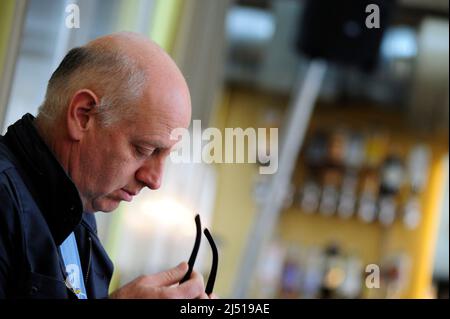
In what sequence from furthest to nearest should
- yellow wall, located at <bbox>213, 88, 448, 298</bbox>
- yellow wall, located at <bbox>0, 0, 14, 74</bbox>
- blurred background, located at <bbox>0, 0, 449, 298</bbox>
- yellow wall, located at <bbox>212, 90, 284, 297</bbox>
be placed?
yellow wall, located at <bbox>212, 90, 284, 297</bbox> < yellow wall, located at <bbox>213, 88, 448, 298</bbox> < blurred background, located at <bbox>0, 0, 449, 298</bbox> < yellow wall, located at <bbox>0, 0, 14, 74</bbox>

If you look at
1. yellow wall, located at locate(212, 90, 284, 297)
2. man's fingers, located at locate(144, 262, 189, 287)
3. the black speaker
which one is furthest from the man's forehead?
yellow wall, located at locate(212, 90, 284, 297)

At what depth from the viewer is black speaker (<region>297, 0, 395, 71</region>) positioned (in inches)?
175

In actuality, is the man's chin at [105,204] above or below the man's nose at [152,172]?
below

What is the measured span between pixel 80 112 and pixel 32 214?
14 cm

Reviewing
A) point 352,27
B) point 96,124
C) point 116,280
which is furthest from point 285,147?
point 96,124

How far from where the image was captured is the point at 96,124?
103 centimetres

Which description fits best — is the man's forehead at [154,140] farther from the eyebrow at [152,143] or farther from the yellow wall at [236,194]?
the yellow wall at [236,194]

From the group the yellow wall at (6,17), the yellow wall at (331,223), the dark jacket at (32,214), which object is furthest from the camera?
the yellow wall at (331,223)

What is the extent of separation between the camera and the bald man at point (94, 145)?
0.99 meters

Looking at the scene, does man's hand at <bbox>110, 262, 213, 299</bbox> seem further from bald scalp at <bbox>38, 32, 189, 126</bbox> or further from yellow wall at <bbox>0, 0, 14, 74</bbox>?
yellow wall at <bbox>0, 0, 14, 74</bbox>

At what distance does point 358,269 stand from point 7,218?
7427mm

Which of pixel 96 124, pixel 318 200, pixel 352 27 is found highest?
pixel 352 27

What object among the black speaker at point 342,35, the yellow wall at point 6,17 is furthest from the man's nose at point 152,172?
the black speaker at point 342,35
